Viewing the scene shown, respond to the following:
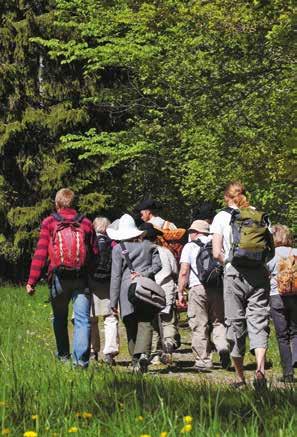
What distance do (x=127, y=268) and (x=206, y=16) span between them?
8763mm

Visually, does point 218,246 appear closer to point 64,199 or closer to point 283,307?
point 64,199

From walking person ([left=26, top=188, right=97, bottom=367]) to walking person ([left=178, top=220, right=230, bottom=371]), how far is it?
7.70 feet

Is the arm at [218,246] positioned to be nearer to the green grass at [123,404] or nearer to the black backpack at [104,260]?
the green grass at [123,404]

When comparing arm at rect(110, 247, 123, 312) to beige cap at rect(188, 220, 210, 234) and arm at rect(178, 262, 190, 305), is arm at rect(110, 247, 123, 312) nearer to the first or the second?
arm at rect(178, 262, 190, 305)

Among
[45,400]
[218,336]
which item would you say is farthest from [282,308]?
[45,400]

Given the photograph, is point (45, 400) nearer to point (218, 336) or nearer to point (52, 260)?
point (52, 260)

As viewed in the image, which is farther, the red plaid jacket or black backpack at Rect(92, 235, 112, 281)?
black backpack at Rect(92, 235, 112, 281)

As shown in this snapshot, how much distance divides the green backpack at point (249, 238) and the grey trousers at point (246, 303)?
141 millimetres

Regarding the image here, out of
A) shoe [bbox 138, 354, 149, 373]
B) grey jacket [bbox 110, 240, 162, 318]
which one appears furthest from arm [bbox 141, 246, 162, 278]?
shoe [bbox 138, 354, 149, 373]

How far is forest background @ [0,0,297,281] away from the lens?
708 inches

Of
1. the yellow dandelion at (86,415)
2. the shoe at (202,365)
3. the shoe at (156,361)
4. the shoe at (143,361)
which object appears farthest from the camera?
the shoe at (156,361)

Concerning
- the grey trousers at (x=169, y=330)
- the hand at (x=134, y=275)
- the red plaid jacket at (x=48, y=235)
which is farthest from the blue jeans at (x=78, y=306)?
the grey trousers at (x=169, y=330)

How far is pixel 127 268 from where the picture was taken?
36.6 feet

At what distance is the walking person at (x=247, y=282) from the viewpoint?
30.8 ft
